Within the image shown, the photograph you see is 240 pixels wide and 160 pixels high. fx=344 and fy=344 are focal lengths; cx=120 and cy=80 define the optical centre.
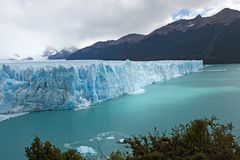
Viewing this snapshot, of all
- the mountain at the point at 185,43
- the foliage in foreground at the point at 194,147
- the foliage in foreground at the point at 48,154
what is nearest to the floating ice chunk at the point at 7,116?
the foliage in foreground at the point at 48,154

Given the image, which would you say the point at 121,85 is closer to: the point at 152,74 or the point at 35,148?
the point at 152,74

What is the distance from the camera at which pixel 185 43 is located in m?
64.2

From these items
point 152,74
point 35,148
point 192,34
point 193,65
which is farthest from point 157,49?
point 35,148

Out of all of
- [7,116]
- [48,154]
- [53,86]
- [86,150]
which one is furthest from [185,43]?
[48,154]

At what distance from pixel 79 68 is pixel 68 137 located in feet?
22.0

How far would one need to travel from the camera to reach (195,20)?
244ft

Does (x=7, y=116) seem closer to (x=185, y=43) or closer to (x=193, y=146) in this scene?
(x=193, y=146)

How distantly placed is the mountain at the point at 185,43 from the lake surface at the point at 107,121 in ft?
136

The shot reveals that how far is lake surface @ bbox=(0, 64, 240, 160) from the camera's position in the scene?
9.96 m

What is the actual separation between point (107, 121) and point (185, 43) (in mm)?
53765

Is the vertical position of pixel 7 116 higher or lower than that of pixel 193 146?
lower

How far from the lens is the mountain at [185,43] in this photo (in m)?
58.2

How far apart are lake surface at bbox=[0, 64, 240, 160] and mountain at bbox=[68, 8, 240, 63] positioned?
136 feet

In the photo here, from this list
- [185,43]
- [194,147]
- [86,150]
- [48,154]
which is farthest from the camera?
[185,43]
